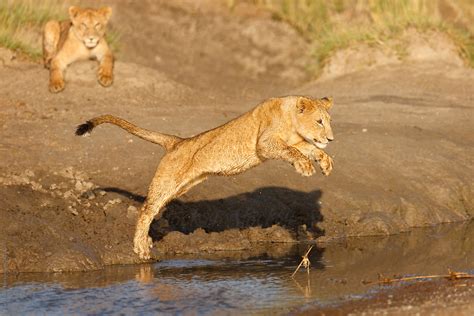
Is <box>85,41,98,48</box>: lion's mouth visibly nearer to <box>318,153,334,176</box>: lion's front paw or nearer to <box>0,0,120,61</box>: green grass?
<box>0,0,120,61</box>: green grass

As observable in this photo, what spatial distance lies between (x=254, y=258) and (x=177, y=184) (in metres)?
0.83

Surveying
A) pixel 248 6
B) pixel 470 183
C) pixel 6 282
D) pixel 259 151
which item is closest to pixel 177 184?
pixel 259 151

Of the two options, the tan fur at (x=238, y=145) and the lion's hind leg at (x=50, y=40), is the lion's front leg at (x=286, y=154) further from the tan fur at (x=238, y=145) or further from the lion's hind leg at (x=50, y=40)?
the lion's hind leg at (x=50, y=40)

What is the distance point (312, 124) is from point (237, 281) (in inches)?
50.7

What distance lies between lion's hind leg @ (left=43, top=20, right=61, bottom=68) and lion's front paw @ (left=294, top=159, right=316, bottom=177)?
7096 millimetres

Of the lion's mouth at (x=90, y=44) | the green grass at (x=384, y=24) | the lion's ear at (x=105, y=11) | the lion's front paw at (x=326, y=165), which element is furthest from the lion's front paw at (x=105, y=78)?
the lion's front paw at (x=326, y=165)

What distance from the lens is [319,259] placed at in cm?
916

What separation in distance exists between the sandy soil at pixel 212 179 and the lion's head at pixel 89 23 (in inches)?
16.9

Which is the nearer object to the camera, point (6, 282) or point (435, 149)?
point (6, 282)

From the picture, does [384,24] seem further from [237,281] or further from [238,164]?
[237,281]

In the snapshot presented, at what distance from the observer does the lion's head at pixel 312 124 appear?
8.66 meters

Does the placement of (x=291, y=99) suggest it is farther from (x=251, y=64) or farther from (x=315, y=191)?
(x=251, y=64)

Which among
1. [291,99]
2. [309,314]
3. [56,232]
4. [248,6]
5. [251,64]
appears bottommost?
[309,314]

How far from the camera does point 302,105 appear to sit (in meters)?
8.71
